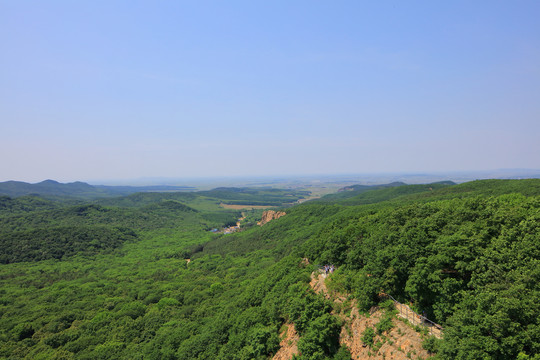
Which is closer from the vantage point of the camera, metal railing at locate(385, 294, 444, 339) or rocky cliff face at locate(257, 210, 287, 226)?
metal railing at locate(385, 294, 444, 339)

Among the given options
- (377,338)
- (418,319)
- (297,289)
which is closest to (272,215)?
(297,289)

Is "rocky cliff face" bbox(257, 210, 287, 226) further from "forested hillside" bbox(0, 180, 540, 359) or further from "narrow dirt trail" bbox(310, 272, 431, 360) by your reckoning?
"narrow dirt trail" bbox(310, 272, 431, 360)

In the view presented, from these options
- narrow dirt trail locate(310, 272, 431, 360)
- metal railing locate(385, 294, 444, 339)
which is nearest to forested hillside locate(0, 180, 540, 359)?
narrow dirt trail locate(310, 272, 431, 360)

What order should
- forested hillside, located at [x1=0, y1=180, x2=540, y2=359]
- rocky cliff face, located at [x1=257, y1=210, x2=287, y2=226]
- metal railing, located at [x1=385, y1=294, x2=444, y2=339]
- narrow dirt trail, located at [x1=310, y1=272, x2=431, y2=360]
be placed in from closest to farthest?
forested hillside, located at [x1=0, y1=180, x2=540, y2=359] < narrow dirt trail, located at [x1=310, y1=272, x2=431, y2=360] < metal railing, located at [x1=385, y1=294, x2=444, y2=339] < rocky cliff face, located at [x1=257, y1=210, x2=287, y2=226]

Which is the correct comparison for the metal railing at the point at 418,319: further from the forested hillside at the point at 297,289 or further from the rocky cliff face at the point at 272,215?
the rocky cliff face at the point at 272,215

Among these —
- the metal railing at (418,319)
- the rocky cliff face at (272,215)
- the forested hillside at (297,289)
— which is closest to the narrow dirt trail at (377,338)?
the forested hillside at (297,289)

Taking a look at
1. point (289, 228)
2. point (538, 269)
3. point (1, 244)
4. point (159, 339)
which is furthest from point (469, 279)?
point (1, 244)

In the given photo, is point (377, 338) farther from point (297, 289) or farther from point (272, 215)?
point (272, 215)

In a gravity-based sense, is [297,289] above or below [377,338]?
below

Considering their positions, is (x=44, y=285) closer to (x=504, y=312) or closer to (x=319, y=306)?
(x=319, y=306)
